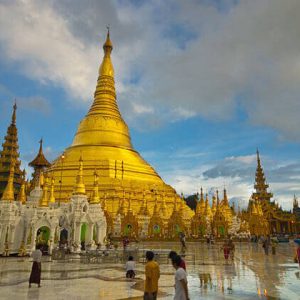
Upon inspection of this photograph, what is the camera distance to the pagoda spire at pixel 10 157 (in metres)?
42.8

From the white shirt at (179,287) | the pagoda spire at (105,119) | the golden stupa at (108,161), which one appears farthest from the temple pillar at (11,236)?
the pagoda spire at (105,119)

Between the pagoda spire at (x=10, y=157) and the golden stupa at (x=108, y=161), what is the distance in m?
4.53

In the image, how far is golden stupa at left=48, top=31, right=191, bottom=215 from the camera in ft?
147

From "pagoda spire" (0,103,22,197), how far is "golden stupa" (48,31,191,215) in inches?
178

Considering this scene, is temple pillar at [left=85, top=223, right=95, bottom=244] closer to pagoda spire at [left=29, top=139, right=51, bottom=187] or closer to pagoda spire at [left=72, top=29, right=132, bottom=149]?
pagoda spire at [left=29, top=139, right=51, bottom=187]

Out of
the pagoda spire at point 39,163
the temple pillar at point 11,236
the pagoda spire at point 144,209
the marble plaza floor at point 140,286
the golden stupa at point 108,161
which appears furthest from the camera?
the golden stupa at point 108,161

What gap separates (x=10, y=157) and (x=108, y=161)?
40.4 ft

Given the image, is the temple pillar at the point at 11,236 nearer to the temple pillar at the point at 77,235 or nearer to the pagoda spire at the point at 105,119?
the temple pillar at the point at 77,235

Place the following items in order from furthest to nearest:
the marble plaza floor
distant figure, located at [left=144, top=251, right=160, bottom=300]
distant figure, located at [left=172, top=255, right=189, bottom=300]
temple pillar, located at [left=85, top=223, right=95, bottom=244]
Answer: temple pillar, located at [left=85, top=223, right=95, bottom=244], the marble plaza floor, distant figure, located at [left=144, top=251, right=160, bottom=300], distant figure, located at [left=172, top=255, right=189, bottom=300]

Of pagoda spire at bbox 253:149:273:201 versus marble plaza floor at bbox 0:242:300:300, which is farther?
pagoda spire at bbox 253:149:273:201

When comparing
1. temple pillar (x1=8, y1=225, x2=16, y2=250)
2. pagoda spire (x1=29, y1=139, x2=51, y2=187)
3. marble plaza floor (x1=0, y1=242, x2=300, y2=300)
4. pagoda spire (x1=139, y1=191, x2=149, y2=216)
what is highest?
pagoda spire (x1=29, y1=139, x2=51, y2=187)

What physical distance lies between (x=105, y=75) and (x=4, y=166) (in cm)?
2173

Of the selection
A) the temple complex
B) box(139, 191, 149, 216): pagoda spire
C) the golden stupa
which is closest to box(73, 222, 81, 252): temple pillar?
the temple complex

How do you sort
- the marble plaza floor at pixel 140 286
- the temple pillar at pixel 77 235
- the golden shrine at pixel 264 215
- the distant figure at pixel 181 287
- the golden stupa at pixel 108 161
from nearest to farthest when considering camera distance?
1. the distant figure at pixel 181 287
2. the marble plaza floor at pixel 140 286
3. the temple pillar at pixel 77 235
4. the golden stupa at pixel 108 161
5. the golden shrine at pixel 264 215
